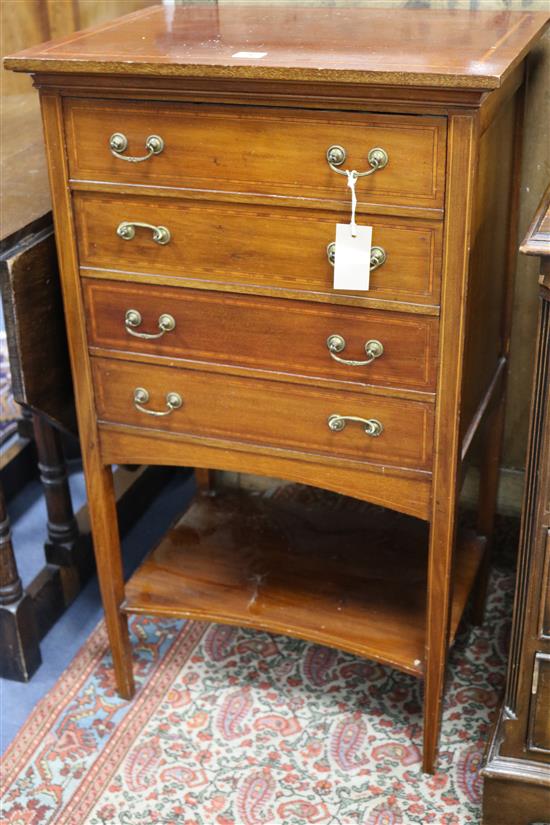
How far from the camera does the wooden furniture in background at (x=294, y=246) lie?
1570 millimetres

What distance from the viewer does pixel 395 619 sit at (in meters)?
2.10

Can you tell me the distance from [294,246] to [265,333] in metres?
0.17

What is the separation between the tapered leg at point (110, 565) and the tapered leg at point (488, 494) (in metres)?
Result: 0.80

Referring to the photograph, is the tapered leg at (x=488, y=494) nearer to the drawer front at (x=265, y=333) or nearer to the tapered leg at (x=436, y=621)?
the tapered leg at (x=436, y=621)

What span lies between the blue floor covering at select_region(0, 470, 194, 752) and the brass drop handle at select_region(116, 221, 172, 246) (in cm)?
108

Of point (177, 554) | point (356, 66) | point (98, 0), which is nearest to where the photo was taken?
point (356, 66)

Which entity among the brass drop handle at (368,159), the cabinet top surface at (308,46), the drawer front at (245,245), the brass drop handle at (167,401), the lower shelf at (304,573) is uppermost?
the cabinet top surface at (308,46)

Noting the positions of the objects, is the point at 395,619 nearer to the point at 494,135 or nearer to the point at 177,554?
the point at 177,554

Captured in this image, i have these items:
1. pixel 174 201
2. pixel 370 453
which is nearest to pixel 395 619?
pixel 370 453

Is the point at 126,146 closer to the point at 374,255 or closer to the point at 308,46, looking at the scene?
the point at 308,46

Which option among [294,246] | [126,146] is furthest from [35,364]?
[294,246]

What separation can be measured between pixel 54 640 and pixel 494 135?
1.50 metres

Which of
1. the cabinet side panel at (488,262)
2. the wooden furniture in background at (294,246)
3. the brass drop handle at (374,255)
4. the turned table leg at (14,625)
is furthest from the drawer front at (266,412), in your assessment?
the turned table leg at (14,625)

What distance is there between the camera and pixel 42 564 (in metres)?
2.69
